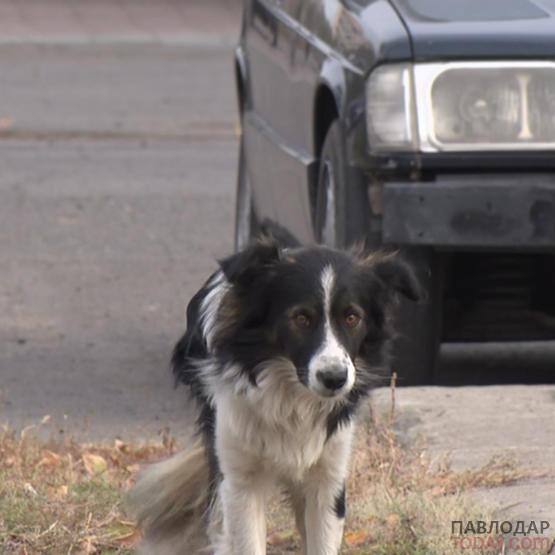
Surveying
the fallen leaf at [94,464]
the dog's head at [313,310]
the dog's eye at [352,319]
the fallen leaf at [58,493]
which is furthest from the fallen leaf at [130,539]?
the dog's eye at [352,319]

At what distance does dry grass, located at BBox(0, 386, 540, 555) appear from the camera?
544 cm

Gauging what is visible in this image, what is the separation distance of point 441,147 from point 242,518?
6.66ft

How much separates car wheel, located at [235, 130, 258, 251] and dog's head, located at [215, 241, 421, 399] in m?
4.01

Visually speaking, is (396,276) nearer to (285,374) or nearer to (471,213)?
(285,374)

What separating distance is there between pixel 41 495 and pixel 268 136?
9.69 feet

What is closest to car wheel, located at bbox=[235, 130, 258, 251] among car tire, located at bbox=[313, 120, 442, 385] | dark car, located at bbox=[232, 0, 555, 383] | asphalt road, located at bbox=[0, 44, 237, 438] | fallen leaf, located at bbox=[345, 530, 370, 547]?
asphalt road, located at bbox=[0, 44, 237, 438]

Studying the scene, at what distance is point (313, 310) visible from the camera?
5.01 m

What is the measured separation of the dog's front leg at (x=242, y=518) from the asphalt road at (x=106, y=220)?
181 centimetres

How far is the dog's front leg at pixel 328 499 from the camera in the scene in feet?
17.1

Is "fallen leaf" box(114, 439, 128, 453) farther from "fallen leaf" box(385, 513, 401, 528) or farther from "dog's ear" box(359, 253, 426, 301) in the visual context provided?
"dog's ear" box(359, 253, 426, 301)

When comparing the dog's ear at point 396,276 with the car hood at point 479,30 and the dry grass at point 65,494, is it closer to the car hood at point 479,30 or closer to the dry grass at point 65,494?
the dry grass at point 65,494

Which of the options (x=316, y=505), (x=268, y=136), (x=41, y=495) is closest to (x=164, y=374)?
(x=268, y=136)

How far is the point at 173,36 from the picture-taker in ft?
65.7

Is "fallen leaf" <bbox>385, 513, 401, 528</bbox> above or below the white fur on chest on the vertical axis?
below
